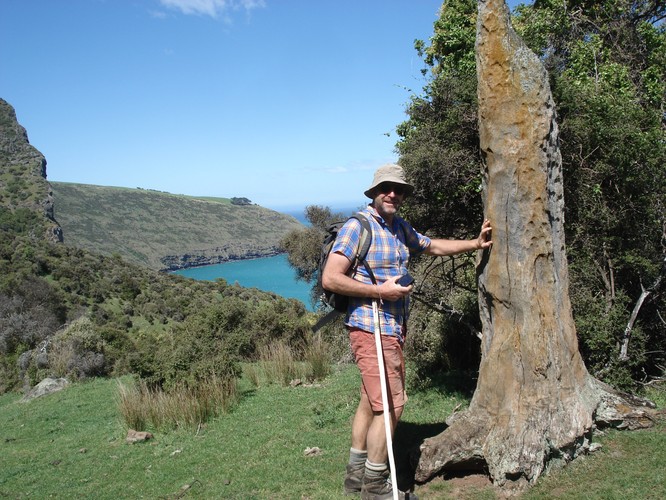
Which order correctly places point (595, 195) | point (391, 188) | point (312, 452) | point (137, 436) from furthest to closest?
point (137, 436)
point (595, 195)
point (312, 452)
point (391, 188)

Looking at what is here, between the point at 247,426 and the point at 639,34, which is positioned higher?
the point at 639,34

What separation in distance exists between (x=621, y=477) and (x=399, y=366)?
1806 millimetres

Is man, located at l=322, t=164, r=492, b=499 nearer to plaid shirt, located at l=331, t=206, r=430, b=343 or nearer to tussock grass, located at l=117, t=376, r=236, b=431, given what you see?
plaid shirt, located at l=331, t=206, r=430, b=343

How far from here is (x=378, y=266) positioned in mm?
3889

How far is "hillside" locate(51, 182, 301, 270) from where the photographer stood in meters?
74.4

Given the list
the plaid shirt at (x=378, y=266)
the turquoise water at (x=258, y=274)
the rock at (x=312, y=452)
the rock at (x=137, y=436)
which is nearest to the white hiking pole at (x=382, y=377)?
the plaid shirt at (x=378, y=266)

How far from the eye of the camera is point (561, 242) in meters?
4.48

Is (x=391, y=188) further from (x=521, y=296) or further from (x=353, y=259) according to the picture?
(x=521, y=296)

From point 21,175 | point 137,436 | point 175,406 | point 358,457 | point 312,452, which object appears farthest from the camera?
point 21,175

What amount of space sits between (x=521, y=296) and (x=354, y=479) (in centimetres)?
189

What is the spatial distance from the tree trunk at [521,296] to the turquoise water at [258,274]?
60512 millimetres

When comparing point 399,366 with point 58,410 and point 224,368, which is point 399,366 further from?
point 58,410

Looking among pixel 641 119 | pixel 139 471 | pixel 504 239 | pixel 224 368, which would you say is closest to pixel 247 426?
pixel 139 471

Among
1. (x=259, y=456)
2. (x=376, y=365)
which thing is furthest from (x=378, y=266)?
(x=259, y=456)
